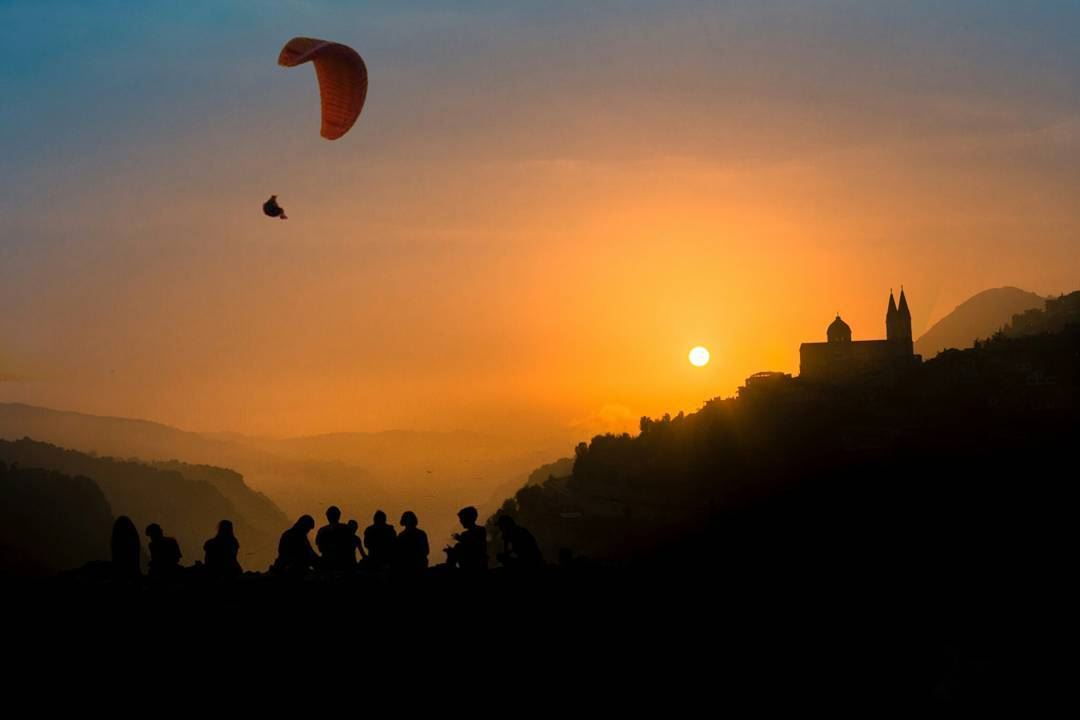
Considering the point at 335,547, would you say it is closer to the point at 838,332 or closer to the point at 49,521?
the point at 838,332

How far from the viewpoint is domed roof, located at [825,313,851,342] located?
134875 mm

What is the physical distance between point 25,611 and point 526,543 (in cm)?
859

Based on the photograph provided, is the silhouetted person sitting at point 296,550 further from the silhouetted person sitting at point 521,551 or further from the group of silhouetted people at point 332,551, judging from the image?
the silhouetted person sitting at point 521,551

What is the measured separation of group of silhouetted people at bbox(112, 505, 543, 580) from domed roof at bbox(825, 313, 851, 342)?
117 meters

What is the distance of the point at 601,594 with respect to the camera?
22266 millimetres

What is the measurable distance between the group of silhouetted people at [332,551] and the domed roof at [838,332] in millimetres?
117067

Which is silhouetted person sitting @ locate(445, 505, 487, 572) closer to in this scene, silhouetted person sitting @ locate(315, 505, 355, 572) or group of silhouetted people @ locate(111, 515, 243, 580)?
silhouetted person sitting @ locate(315, 505, 355, 572)

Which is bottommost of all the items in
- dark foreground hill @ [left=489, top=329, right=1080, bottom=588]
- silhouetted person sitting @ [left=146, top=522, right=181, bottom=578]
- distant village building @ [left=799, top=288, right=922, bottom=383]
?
silhouetted person sitting @ [left=146, top=522, right=181, bottom=578]

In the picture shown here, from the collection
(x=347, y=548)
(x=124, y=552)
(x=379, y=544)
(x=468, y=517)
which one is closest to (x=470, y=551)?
(x=468, y=517)

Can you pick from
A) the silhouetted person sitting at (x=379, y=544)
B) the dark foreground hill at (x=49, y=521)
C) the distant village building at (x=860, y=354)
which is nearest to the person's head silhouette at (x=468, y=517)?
the silhouetted person sitting at (x=379, y=544)

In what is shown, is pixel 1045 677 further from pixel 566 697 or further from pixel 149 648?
pixel 149 648

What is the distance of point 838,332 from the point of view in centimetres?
13525

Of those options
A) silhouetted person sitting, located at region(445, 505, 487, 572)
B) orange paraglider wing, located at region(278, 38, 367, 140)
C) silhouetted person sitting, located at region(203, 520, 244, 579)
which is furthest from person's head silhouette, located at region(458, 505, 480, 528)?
orange paraglider wing, located at region(278, 38, 367, 140)

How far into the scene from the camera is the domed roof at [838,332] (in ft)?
443
